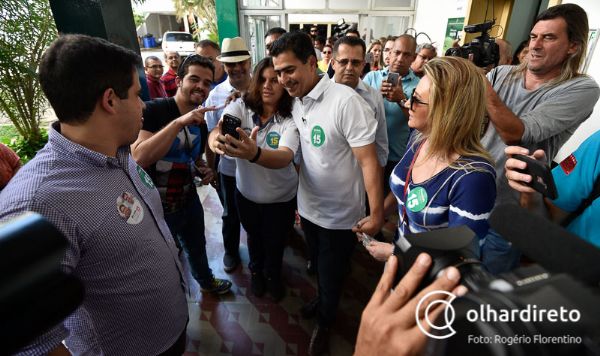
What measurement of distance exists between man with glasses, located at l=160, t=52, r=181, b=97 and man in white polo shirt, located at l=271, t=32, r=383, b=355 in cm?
362

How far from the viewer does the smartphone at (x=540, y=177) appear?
0.88 meters

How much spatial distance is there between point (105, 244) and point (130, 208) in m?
0.16

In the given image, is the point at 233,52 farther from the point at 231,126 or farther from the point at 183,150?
the point at 231,126

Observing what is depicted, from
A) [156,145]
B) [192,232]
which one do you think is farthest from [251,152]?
[192,232]

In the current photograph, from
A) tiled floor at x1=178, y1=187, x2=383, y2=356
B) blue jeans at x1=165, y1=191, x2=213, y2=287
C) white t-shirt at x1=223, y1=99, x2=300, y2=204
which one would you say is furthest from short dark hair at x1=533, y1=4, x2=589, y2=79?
blue jeans at x1=165, y1=191, x2=213, y2=287

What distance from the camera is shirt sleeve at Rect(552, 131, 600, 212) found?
1.16 meters

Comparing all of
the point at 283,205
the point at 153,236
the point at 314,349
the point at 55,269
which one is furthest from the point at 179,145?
the point at 55,269

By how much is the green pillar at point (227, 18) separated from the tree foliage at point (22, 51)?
174 inches

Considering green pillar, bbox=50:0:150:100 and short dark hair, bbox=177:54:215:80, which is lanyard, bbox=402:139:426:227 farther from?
green pillar, bbox=50:0:150:100

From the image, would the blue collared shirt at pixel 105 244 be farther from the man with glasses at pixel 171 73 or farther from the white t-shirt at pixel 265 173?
the man with glasses at pixel 171 73

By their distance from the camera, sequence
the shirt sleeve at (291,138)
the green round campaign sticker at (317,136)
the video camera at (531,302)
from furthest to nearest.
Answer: the shirt sleeve at (291,138) < the green round campaign sticker at (317,136) < the video camera at (531,302)

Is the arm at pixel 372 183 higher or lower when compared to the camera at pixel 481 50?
lower

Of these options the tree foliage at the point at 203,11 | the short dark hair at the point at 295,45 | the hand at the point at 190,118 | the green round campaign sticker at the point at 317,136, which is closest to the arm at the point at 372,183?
the green round campaign sticker at the point at 317,136

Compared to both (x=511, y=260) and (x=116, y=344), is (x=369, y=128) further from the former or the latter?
(x=116, y=344)
